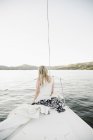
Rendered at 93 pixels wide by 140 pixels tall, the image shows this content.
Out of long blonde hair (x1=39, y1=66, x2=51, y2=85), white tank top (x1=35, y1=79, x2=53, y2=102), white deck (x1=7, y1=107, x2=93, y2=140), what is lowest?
white deck (x1=7, y1=107, x2=93, y2=140)

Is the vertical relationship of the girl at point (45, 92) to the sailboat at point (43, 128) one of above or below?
above

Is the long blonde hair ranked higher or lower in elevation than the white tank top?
higher

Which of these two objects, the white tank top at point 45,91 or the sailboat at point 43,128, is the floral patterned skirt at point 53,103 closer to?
the white tank top at point 45,91

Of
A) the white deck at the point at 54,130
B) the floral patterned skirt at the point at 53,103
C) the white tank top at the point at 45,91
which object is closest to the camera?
the white deck at the point at 54,130

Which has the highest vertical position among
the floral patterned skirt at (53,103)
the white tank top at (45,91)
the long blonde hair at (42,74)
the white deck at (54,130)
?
the long blonde hair at (42,74)

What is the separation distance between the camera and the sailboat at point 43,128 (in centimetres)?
310

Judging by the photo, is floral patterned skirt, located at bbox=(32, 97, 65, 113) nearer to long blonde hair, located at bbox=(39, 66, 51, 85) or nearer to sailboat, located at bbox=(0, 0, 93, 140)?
sailboat, located at bbox=(0, 0, 93, 140)

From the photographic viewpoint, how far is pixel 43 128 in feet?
11.2

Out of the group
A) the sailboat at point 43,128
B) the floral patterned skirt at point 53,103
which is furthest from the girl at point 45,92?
the sailboat at point 43,128

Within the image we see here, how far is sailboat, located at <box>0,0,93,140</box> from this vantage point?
3104mm

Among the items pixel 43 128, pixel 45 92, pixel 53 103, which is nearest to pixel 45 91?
pixel 45 92

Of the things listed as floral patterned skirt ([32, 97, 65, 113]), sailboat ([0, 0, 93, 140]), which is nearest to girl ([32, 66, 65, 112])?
floral patterned skirt ([32, 97, 65, 113])

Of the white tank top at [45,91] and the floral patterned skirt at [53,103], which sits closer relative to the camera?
the floral patterned skirt at [53,103]

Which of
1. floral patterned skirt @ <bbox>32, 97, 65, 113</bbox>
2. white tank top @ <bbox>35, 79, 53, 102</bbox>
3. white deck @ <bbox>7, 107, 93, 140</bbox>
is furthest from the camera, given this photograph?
white tank top @ <bbox>35, 79, 53, 102</bbox>
